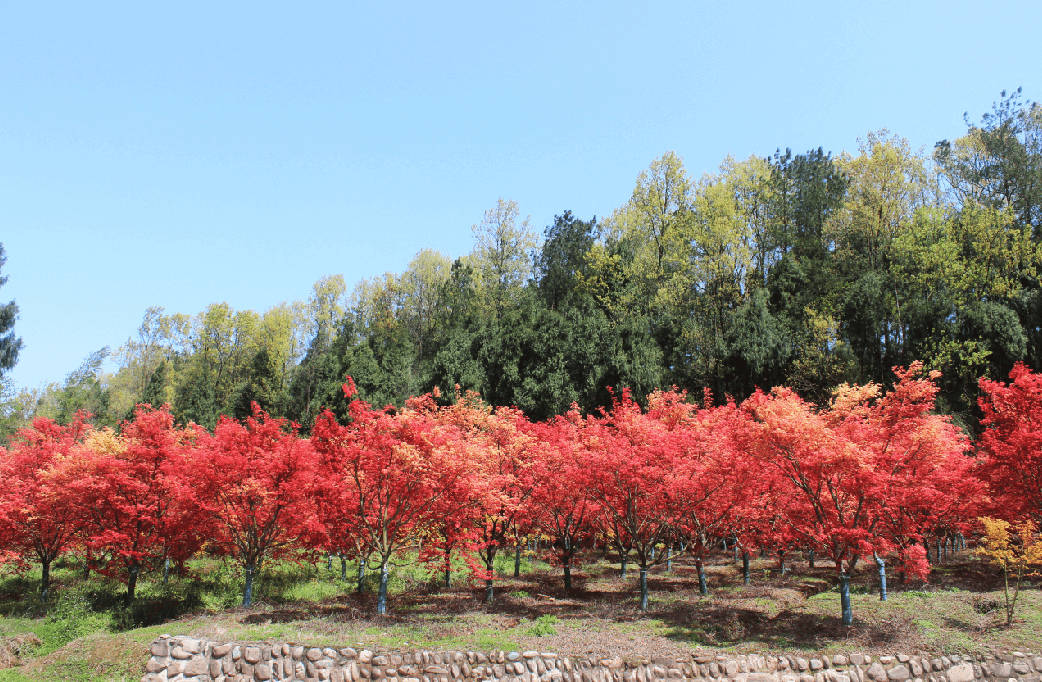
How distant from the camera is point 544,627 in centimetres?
1758

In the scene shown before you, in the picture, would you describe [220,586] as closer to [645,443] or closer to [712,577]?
[645,443]

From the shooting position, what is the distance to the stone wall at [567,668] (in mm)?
15273

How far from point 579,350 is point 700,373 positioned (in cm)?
826

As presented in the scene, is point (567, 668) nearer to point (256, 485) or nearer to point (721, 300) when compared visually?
point (256, 485)

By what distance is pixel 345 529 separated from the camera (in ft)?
66.7

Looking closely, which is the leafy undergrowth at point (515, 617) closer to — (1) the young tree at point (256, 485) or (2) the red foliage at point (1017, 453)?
(1) the young tree at point (256, 485)

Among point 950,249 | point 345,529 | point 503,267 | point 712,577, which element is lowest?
point 712,577

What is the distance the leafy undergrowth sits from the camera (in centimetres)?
1628

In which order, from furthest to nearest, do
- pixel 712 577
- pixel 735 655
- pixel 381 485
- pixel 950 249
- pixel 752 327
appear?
pixel 752 327 → pixel 950 249 → pixel 712 577 → pixel 381 485 → pixel 735 655

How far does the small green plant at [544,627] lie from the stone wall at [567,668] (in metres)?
1.53

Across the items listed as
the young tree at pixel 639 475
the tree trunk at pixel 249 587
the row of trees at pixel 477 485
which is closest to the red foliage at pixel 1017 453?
the row of trees at pixel 477 485

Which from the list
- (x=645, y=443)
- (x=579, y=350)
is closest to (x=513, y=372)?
(x=579, y=350)

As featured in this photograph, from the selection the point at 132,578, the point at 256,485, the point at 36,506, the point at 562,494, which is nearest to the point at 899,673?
the point at 562,494

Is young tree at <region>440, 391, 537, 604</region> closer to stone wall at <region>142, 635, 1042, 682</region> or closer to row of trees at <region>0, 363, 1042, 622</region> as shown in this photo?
row of trees at <region>0, 363, 1042, 622</region>
